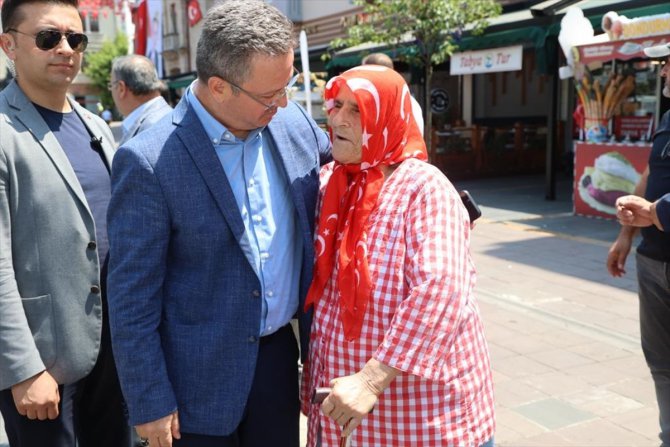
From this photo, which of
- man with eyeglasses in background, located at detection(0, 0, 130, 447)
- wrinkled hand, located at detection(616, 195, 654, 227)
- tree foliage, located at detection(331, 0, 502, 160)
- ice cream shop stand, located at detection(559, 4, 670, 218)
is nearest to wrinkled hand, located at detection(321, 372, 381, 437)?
man with eyeglasses in background, located at detection(0, 0, 130, 447)

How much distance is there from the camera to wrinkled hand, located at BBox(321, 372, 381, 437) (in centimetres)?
169

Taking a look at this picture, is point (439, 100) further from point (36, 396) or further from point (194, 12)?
point (194, 12)

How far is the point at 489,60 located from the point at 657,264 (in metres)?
8.76

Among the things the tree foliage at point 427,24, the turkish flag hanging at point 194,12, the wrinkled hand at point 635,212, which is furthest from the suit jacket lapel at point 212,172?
the turkish flag hanging at point 194,12

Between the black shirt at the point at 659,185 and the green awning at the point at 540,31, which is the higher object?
the green awning at the point at 540,31

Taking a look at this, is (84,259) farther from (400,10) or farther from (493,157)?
(493,157)

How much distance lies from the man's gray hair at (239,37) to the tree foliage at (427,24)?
890cm

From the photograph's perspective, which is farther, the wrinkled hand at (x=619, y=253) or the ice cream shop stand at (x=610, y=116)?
the ice cream shop stand at (x=610, y=116)

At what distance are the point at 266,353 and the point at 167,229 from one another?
0.47 metres

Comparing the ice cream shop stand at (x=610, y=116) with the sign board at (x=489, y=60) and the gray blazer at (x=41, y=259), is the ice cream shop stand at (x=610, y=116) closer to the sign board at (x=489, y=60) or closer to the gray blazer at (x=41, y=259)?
the sign board at (x=489, y=60)

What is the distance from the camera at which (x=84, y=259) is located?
221 cm

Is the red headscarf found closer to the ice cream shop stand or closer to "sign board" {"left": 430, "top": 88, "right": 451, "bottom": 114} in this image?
the ice cream shop stand

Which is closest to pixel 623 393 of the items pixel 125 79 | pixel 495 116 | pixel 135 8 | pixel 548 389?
pixel 548 389

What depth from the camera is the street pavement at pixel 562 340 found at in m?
3.60
